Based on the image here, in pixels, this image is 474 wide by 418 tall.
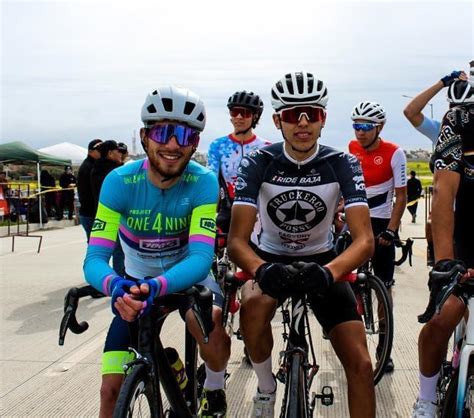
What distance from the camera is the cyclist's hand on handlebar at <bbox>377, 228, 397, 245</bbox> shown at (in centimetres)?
536

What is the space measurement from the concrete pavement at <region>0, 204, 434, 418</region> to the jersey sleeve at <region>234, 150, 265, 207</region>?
1.73 meters

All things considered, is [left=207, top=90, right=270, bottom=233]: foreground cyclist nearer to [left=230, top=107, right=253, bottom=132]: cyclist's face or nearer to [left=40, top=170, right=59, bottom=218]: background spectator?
[left=230, top=107, right=253, bottom=132]: cyclist's face

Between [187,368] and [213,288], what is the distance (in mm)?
541

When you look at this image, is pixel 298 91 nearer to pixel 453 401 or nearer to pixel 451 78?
pixel 451 78

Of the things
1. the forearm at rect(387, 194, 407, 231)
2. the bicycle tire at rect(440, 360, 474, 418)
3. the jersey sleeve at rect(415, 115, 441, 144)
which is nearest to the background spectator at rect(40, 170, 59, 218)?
the forearm at rect(387, 194, 407, 231)

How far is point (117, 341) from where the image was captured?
3104 millimetres

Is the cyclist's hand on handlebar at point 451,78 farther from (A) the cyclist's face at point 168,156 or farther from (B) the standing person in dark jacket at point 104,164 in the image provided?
(B) the standing person in dark jacket at point 104,164

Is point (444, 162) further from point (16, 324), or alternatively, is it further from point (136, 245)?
point (16, 324)

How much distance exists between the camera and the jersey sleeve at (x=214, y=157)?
5879 mm

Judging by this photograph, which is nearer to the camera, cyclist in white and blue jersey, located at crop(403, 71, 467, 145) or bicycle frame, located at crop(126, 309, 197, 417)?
bicycle frame, located at crop(126, 309, 197, 417)

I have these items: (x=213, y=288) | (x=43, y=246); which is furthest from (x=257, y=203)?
(x=43, y=246)

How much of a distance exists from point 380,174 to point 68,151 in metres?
26.6

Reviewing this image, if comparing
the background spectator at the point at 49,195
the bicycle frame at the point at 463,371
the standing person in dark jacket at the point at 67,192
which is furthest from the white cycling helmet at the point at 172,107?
the standing person in dark jacket at the point at 67,192

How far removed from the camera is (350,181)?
3406 millimetres
